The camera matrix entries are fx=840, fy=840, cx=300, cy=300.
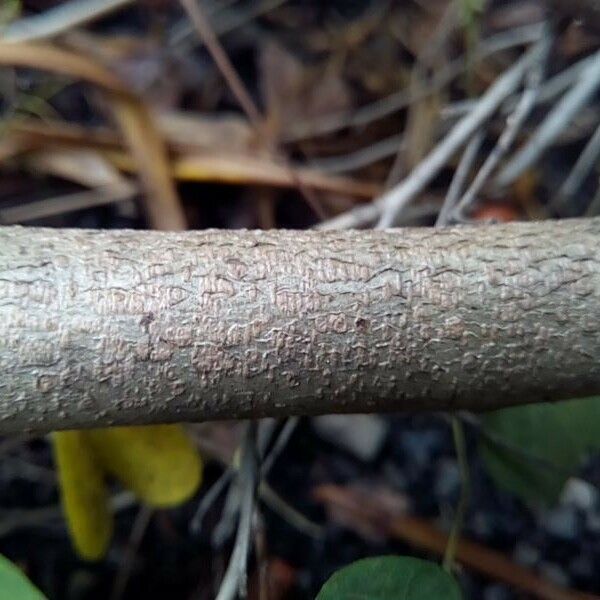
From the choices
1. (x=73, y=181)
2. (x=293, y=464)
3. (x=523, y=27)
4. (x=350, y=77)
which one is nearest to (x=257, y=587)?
(x=293, y=464)

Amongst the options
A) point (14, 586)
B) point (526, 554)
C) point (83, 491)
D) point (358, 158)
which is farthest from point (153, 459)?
point (358, 158)

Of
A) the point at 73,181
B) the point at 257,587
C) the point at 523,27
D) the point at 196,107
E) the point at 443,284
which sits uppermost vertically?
the point at 523,27

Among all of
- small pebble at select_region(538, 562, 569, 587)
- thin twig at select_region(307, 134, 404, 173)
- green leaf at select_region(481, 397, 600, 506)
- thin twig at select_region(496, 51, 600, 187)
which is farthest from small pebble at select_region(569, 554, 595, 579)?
thin twig at select_region(307, 134, 404, 173)

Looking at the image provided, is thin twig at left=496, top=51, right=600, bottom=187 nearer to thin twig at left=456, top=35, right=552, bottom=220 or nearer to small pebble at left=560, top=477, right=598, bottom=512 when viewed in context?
thin twig at left=456, top=35, right=552, bottom=220

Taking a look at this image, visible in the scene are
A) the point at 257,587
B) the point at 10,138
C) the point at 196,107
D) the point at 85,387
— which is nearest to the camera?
the point at 85,387

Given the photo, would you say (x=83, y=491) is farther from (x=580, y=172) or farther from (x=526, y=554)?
(x=580, y=172)

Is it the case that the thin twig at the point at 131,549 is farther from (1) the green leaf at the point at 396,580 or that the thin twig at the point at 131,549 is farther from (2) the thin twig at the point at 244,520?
(1) the green leaf at the point at 396,580

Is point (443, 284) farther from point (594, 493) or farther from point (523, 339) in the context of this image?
point (594, 493)
